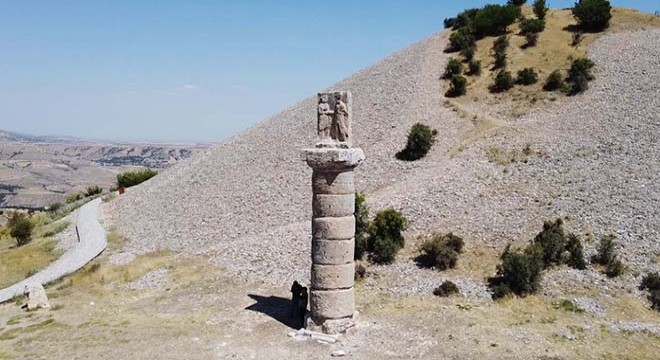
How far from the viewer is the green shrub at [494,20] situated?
148 ft

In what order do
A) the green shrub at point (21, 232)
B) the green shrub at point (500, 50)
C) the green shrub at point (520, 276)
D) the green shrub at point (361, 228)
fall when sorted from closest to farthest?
the green shrub at point (520, 276)
the green shrub at point (361, 228)
the green shrub at point (21, 232)
the green shrub at point (500, 50)

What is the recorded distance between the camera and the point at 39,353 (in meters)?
15.5

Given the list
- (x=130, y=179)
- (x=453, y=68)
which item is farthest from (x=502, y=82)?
(x=130, y=179)

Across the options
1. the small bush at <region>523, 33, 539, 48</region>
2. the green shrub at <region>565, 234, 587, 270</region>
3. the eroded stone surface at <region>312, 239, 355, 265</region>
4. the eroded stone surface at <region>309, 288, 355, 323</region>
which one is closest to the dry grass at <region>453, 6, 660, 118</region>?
the small bush at <region>523, 33, 539, 48</region>

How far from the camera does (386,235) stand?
22.5 metres

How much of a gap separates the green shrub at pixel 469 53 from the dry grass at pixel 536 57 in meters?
0.44

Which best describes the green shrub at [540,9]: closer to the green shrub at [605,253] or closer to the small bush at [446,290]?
the green shrub at [605,253]

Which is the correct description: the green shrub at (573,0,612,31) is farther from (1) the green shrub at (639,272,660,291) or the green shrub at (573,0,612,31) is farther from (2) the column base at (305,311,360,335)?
(2) the column base at (305,311,360,335)

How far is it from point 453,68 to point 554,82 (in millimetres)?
7521

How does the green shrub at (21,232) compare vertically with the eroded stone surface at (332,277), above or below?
below

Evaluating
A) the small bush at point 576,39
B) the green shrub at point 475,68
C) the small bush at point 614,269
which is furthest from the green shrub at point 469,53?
the small bush at point 614,269

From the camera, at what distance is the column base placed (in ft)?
53.2

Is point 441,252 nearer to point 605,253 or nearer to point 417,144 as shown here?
point 605,253

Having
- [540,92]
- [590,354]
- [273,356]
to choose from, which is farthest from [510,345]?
[540,92]
